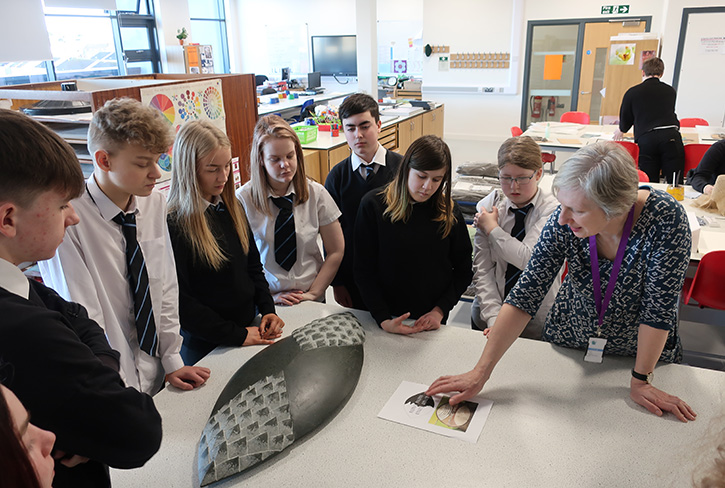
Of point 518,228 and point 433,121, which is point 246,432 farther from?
point 433,121

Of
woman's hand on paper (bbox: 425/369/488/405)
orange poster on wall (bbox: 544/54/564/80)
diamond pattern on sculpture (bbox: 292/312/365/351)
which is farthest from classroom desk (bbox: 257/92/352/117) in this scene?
woman's hand on paper (bbox: 425/369/488/405)

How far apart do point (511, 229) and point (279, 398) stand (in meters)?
1.14

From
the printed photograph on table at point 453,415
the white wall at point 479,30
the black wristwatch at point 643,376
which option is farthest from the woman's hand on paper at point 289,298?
the white wall at point 479,30

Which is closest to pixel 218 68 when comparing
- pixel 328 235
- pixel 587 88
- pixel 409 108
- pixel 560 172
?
pixel 409 108

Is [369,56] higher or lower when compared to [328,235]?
higher

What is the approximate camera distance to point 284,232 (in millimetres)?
1947

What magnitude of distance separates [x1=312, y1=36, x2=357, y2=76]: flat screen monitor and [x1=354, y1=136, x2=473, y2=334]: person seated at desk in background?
9501 mm

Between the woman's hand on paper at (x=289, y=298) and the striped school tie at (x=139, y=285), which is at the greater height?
the striped school tie at (x=139, y=285)

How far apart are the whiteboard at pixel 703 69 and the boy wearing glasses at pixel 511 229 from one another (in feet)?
23.8

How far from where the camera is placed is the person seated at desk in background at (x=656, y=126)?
466 cm

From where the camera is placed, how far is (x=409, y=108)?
6480mm

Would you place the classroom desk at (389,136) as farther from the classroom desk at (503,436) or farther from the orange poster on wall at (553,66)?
the classroom desk at (503,436)

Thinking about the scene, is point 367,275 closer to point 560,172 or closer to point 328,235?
point 328,235

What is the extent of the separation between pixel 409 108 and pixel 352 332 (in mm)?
5401
